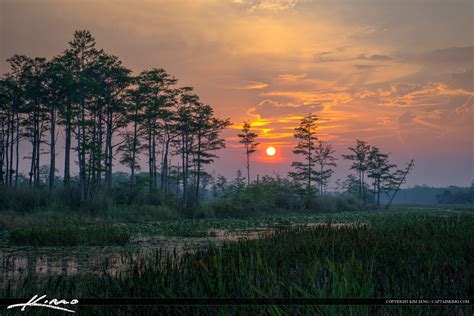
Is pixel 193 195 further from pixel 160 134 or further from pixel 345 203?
pixel 345 203

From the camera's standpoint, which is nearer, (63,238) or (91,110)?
(63,238)

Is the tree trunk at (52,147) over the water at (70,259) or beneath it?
over

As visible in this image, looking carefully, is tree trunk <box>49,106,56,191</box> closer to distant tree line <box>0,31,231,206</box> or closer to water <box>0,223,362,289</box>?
distant tree line <box>0,31,231,206</box>

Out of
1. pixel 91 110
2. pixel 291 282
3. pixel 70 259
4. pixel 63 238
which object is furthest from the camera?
pixel 91 110

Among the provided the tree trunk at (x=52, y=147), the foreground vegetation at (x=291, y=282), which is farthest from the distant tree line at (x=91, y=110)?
the foreground vegetation at (x=291, y=282)

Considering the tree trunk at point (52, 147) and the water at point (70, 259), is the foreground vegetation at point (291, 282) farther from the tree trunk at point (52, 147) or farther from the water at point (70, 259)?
the tree trunk at point (52, 147)

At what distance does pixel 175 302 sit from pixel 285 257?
3.71 meters

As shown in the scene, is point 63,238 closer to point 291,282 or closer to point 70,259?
point 70,259

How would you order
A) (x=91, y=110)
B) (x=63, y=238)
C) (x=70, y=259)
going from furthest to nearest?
1. (x=91, y=110)
2. (x=63, y=238)
3. (x=70, y=259)

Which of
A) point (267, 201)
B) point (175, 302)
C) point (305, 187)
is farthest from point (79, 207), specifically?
point (305, 187)

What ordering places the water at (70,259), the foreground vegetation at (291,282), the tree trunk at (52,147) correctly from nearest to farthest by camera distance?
the foreground vegetation at (291,282) → the water at (70,259) → the tree trunk at (52,147)

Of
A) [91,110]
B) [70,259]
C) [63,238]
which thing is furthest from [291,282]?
[91,110]

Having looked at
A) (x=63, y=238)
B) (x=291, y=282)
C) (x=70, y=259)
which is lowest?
(x=70, y=259)

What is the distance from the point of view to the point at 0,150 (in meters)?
41.2
